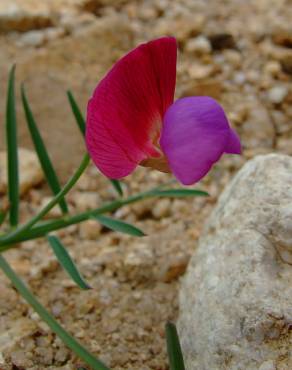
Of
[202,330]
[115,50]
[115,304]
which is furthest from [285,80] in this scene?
[202,330]

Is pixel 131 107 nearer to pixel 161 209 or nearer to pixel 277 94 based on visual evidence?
pixel 161 209

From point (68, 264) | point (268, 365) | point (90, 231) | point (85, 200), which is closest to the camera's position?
point (268, 365)

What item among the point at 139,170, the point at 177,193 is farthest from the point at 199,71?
the point at 177,193

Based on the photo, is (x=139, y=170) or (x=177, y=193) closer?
(x=177, y=193)

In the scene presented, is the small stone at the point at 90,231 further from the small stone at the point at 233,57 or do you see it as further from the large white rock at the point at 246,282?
the small stone at the point at 233,57

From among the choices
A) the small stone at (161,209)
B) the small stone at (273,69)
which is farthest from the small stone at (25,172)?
the small stone at (273,69)

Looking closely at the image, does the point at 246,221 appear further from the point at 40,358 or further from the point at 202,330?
the point at 40,358
